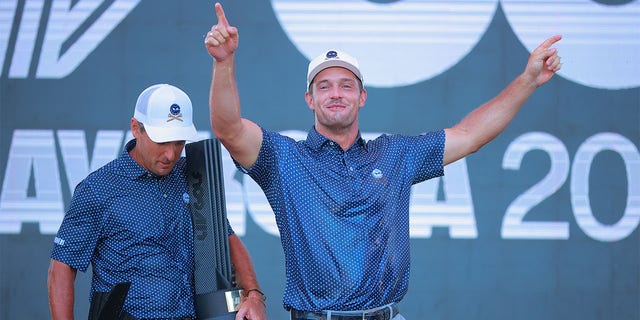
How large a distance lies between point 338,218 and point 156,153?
66cm

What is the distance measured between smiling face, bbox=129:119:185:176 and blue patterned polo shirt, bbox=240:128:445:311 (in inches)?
10.9

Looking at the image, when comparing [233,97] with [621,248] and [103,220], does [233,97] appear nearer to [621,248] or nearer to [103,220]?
[103,220]

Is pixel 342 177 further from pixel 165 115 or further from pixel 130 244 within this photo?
pixel 130 244


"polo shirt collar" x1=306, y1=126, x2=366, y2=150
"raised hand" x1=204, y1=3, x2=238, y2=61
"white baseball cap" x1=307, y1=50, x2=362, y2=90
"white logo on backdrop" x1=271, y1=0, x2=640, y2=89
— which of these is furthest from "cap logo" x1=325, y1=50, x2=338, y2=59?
"white logo on backdrop" x1=271, y1=0, x2=640, y2=89

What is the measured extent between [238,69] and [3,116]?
1242 millimetres

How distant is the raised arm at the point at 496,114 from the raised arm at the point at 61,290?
1361 millimetres

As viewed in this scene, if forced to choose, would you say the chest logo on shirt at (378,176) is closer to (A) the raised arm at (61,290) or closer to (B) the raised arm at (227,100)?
(B) the raised arm at (227,100)

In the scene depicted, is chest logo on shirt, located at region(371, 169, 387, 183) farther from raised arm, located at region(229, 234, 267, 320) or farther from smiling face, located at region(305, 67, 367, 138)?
raised arm, located at region(229, 234, 267, 320)

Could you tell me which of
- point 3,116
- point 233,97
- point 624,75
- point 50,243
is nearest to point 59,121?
point 3,116

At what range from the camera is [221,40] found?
2.62 meters

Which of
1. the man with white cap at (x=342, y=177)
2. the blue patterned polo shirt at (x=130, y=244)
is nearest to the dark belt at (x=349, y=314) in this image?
the man with white cap at (x=342, y=177)

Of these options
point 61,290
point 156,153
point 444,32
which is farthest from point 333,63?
point 444,32

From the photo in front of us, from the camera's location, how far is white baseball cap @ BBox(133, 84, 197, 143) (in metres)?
2.93

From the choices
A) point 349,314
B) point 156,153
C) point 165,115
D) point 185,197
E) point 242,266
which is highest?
point 165,115
